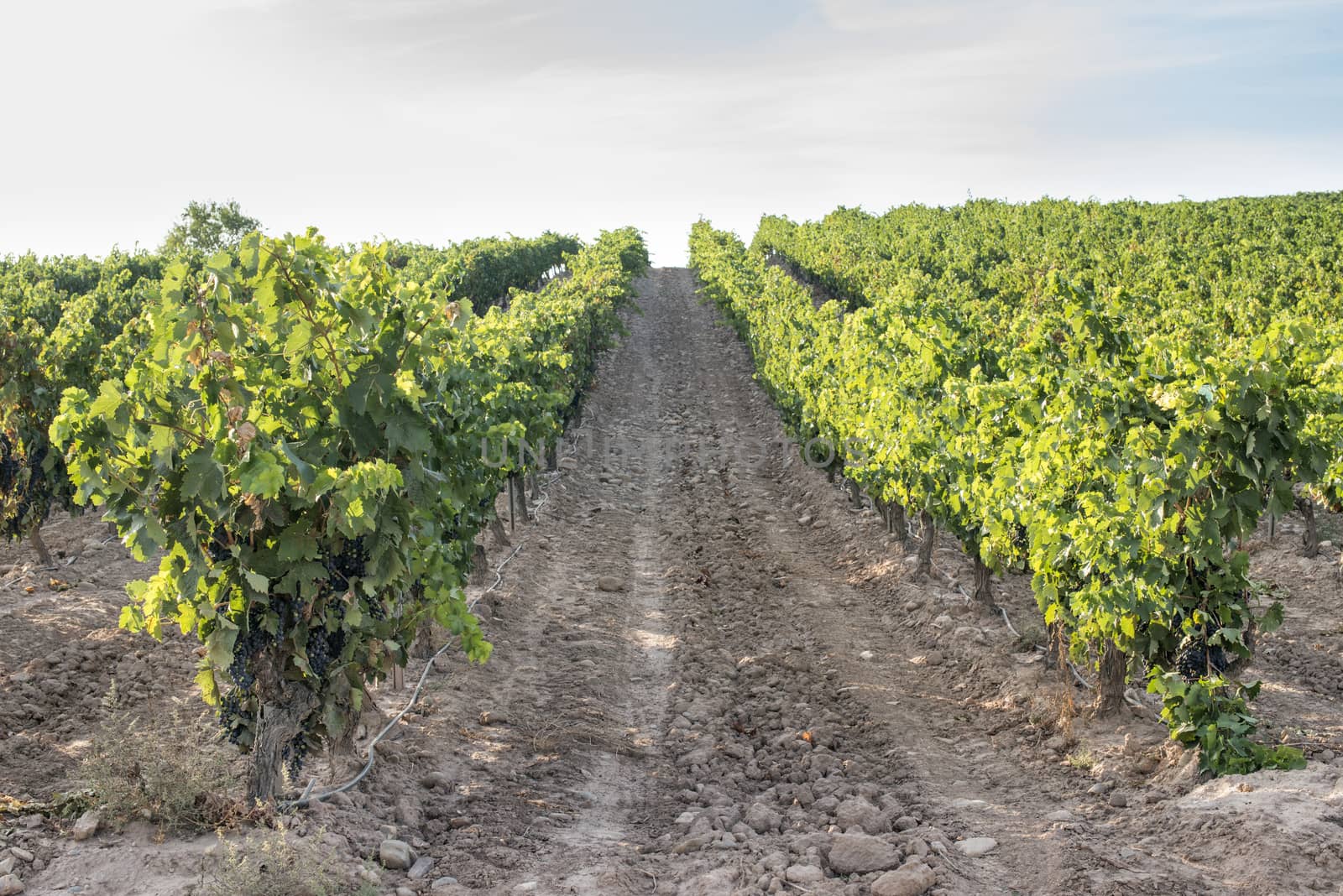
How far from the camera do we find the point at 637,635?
9.77 meters

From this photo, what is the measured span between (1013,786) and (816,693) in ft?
6.19

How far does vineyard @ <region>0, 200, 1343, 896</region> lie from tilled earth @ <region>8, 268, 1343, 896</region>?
3 cm

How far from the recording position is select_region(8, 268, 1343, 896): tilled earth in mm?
5465

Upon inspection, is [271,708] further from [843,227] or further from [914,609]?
[843,227]

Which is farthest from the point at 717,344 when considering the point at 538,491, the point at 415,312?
the point at 415,312

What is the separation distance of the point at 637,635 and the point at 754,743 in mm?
2497

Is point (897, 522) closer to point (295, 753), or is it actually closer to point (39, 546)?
point (295, 753)

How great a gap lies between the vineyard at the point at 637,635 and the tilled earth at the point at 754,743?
3 centimetres

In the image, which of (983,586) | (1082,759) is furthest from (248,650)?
(983,586)

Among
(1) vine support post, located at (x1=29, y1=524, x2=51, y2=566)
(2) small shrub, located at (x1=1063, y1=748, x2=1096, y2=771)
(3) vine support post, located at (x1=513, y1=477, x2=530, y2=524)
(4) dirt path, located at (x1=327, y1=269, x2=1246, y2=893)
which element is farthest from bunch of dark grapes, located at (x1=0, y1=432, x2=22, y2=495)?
(2) small shrub, located at (x1=1063, y1=748, x2=1096, y2=771)

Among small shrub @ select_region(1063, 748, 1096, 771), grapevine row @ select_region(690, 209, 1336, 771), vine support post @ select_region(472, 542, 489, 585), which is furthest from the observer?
vine support post @ select_region(472, 542, 489, 585)

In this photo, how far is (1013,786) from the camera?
6.76 m

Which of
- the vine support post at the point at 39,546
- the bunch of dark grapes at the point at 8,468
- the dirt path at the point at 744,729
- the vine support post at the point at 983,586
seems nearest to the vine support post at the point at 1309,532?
the vine support post at the point at 983,586

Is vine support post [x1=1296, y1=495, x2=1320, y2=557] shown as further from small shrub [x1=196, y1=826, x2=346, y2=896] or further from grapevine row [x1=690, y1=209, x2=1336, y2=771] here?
small shrub [x1=196, y1=826, x2=346, y2=896]
